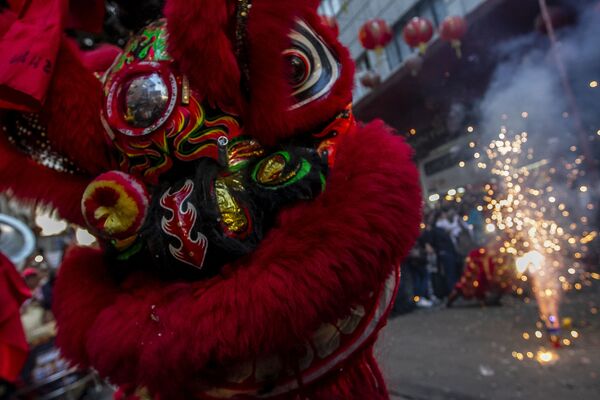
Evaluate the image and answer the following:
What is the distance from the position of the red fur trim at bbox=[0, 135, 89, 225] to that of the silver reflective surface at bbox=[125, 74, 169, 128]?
11.3 inches

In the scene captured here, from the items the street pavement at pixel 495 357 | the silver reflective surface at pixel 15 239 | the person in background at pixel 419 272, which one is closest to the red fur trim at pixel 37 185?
the street pavement at pixel 495 357

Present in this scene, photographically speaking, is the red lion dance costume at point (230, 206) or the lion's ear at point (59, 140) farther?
the lion's ear at point (59, 140)

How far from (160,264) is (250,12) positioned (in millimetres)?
557

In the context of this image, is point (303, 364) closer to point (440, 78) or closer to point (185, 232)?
point (185, 232)

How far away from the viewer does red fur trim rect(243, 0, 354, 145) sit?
0.98 meters

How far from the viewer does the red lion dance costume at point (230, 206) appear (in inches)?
35.0

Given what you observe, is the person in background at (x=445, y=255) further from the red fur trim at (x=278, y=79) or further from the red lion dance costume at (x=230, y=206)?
the red fur trim at (x=278, y=79)

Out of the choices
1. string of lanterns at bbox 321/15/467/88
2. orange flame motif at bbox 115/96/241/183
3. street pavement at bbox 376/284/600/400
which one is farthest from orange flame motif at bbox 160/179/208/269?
string of lanterns at bbox 321/15/467/88

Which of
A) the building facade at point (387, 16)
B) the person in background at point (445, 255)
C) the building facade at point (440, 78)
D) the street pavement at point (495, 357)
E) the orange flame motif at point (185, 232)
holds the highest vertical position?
the building facade at point (387, 16)

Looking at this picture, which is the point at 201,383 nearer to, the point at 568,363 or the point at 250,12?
the point at 250,12

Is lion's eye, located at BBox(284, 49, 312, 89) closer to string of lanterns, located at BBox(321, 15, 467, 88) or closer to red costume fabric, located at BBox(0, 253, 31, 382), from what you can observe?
red costume fabric, located at BBox(0, 253, 31, 382)

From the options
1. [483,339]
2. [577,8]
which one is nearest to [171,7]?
[483,339]

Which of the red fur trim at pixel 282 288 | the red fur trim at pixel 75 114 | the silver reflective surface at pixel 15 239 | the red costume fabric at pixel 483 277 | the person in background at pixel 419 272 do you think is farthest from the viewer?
the person in background at pixel 419 272

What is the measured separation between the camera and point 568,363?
2.92 meters
